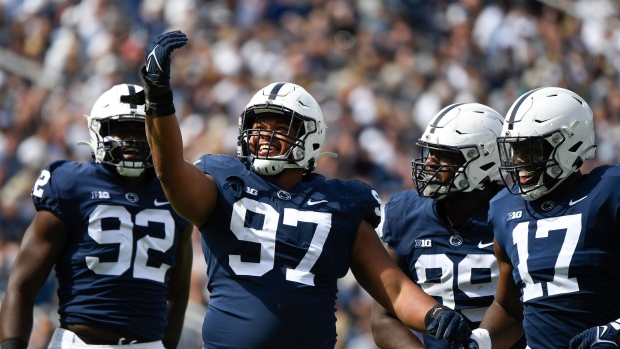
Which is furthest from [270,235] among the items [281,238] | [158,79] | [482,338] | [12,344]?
[12,344]

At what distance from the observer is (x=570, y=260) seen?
3.99 metres

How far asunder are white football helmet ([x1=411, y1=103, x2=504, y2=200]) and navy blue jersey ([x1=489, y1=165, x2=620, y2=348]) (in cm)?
61

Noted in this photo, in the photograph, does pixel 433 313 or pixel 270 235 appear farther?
pixel 270 235

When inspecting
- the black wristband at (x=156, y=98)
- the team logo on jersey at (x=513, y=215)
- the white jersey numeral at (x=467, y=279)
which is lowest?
the white jersey numeral at (x=467, y=279)

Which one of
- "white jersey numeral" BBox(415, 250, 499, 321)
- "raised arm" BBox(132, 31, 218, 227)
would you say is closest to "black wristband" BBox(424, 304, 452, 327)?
"white jersey numeral" BBox(415, 250, 499, 321)

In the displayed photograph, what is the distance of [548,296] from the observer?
4.04 metres

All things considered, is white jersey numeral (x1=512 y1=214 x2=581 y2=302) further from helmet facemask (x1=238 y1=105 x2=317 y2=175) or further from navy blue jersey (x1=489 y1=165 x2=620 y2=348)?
helmet facemask (x1=238 y1=105 x2=317 y2=175)

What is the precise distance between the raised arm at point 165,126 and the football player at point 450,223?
1278 millimetres

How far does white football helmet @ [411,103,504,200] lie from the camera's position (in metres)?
4.77

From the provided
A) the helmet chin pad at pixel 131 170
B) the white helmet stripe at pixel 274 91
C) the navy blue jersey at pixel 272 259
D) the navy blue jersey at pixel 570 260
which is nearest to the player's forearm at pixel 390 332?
the navy blue jersey at pixel 272 259

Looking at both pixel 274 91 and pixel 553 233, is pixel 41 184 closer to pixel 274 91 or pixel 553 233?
pixel 274 91

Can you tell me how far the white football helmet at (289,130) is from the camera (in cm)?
423

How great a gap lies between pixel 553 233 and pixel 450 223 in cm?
86

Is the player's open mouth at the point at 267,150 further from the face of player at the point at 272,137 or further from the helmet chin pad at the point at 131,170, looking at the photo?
the helmet chin pad at the point at 131,170
